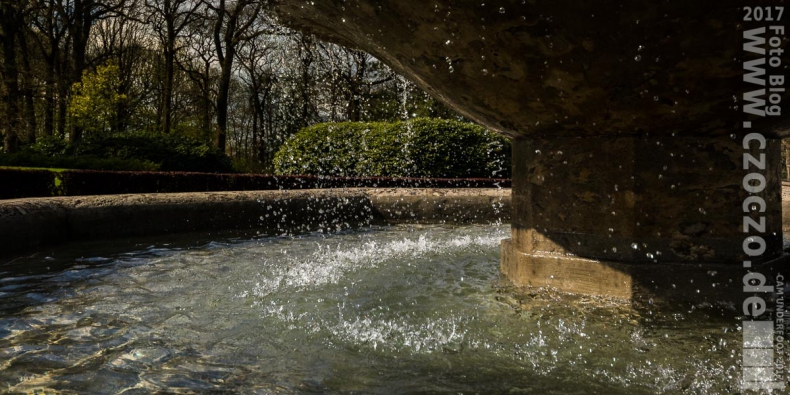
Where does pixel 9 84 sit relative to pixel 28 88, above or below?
below

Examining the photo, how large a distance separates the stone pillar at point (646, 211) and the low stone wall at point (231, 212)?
4.29m

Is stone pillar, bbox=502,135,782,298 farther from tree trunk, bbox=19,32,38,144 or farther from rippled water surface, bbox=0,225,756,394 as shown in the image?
tree trunk, bbox=19,32,38,144

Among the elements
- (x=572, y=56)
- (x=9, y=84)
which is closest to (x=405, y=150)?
(x=572, y=56)

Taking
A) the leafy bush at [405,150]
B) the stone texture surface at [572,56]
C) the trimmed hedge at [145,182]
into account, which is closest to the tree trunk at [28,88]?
the leafy bush at [405,150]

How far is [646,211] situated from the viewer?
10.2ft

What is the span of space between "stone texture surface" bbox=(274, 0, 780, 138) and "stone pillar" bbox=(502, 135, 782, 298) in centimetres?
12

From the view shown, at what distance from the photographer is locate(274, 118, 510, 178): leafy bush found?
13.6 metres

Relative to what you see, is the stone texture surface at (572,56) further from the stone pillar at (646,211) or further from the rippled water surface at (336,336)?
the rippled water surface at (336,336)

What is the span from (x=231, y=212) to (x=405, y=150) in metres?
7.42

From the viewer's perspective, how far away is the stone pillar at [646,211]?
306cm

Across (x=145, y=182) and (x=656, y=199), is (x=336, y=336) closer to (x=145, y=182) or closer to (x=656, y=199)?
(x=656, y=199)

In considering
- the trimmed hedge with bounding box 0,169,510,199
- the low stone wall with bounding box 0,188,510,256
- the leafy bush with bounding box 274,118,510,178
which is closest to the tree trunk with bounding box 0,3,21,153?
the leafy bush with bounding box 274,118,510,178

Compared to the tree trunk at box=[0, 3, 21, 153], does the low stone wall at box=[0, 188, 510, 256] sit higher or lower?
lower

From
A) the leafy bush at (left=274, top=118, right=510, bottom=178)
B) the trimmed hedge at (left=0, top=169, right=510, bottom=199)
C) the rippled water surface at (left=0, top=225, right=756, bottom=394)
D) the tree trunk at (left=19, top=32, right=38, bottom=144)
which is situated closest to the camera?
the rippled water surface at (left=0, top=225, right=756, bottom=394)
